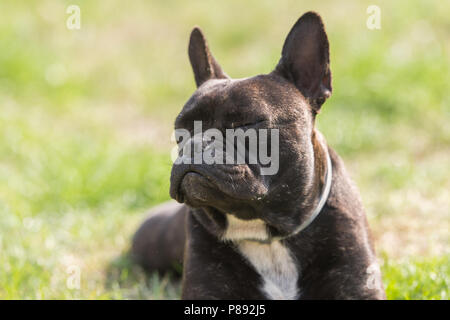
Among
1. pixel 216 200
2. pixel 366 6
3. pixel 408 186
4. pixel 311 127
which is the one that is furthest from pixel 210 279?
pixel 366 6

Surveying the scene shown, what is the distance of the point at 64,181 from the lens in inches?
250

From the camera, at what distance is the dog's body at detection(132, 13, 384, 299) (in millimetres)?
3240

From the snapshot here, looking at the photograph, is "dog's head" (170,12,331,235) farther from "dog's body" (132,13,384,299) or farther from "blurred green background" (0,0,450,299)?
"blurred green background" (0,0,450,299)

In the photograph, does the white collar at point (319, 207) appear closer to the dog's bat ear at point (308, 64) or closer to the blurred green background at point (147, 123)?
the dog's bat ear at point (308, 64)

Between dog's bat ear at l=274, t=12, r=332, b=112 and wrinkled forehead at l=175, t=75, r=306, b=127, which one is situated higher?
dog's bat ear at l=274, t=12, r=332, b=112

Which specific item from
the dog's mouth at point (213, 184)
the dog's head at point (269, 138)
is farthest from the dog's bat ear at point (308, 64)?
the dog's mouth at point (213, 184)

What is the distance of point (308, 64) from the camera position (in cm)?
357

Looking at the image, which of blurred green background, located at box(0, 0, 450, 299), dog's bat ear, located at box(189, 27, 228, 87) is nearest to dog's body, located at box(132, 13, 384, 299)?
dog's bat ear, located at box(189, 27, 228, 87)

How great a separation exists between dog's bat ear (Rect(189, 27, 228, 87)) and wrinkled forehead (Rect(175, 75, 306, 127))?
0.38 m

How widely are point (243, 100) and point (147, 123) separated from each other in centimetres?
551

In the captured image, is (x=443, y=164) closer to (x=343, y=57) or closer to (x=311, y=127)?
(x=343, y=57)

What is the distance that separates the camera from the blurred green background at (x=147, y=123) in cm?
480

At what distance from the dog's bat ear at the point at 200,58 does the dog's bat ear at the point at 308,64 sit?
486mm

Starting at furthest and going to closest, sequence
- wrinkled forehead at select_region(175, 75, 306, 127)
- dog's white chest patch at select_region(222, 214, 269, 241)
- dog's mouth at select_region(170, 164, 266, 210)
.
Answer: dog's white chest patch at select_region(222, 214, 269, 241) < wrinkled forehead at select_region(175, 75, 306, 127) < dog's mouth at select_region(170, 164, 266, 210)
